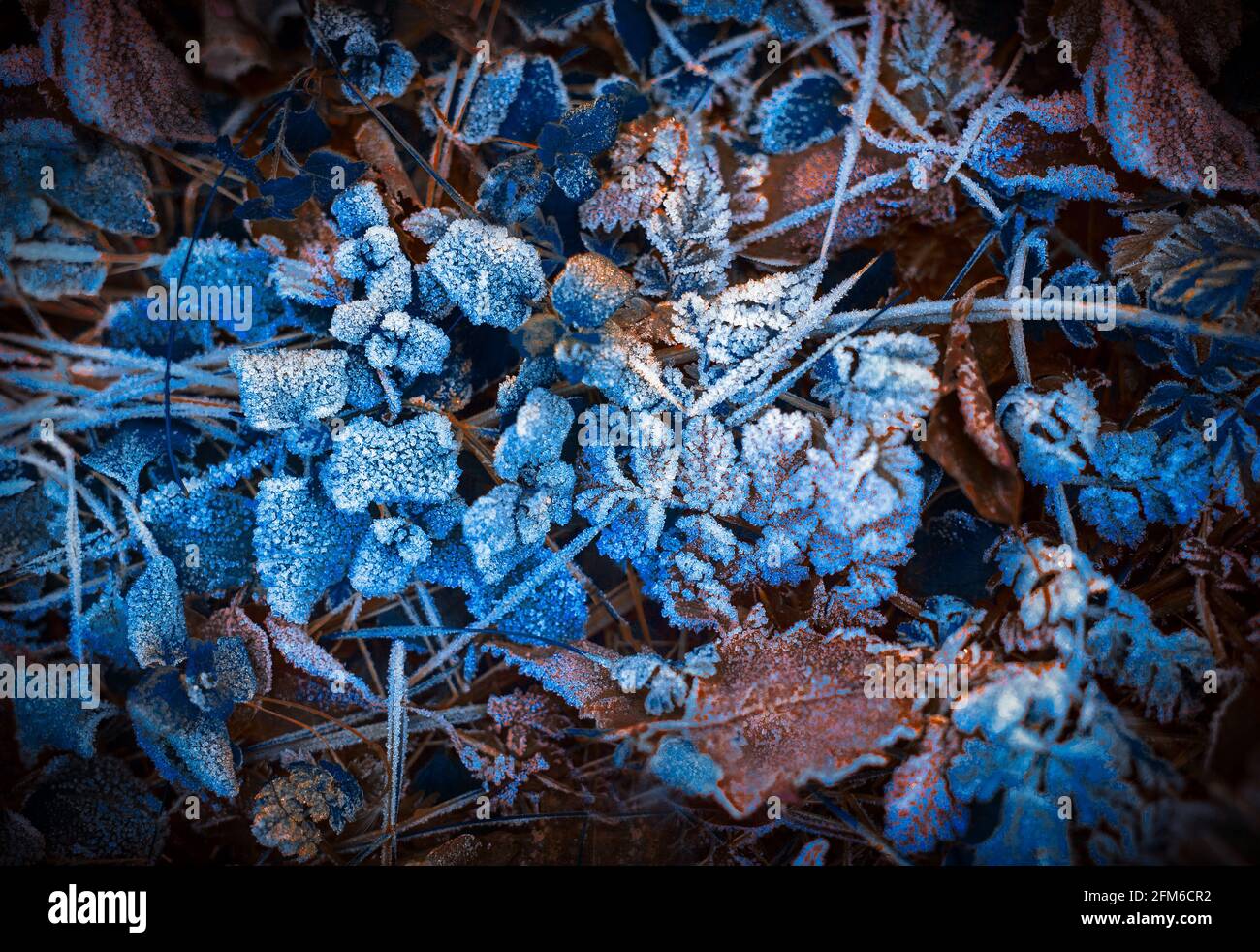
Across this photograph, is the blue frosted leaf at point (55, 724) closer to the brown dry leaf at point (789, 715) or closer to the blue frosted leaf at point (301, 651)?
the blue frosted leaf at point (301, 651)

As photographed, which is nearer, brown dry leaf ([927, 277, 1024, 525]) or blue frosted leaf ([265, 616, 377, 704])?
brown dry leaf ([927, 277, 1024, 525])

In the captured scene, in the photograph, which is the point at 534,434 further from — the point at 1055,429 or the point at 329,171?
the point at 1055,429

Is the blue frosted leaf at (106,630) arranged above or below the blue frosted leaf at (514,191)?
below

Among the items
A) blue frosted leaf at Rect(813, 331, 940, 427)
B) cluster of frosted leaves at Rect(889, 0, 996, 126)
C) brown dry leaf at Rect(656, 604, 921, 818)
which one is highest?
cluster of frosted leaves at Rect(889, 0, 996, 126)

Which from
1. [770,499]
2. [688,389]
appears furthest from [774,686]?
[688,389]

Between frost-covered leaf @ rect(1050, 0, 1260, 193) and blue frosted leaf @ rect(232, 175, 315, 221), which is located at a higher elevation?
frost-covered leaf @ rect(1050, 0, 1260, 193)

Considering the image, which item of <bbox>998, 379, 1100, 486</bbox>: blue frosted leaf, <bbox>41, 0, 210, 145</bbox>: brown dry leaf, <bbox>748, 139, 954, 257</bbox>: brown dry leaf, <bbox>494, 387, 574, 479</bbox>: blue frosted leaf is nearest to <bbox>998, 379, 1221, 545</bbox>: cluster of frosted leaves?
<bbox>998, 379, 1100, 486</bbox>: blue frosted leaf

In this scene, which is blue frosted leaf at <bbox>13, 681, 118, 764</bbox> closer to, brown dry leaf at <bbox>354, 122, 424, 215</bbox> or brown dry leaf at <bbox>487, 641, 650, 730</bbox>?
brown dry leaf at <bbox>487, 641, 650, 730</bbox>

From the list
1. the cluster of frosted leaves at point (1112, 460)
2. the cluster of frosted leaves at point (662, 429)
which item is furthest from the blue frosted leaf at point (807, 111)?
the cluster of frosted leaves at point (1112, 460)

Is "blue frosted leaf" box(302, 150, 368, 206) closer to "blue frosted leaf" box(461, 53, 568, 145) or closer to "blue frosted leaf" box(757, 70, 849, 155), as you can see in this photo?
"blue frosted leaf" box(461, 53, 568, 145)
